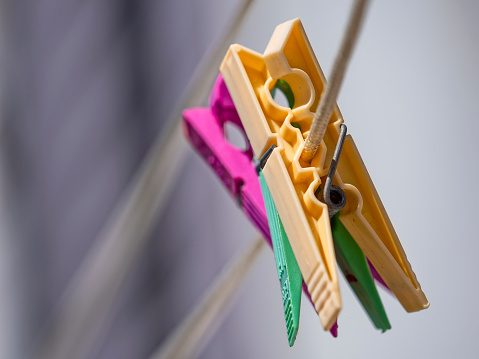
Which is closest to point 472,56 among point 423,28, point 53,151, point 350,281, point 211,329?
point 423,28

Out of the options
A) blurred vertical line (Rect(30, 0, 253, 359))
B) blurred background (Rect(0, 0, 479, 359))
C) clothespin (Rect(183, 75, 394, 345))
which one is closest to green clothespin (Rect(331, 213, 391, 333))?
clothespin (Rect(183, 75, 394, 345))

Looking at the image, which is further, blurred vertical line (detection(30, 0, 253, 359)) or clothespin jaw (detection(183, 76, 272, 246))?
blurred vertical line (detection(30, 0, 253, 359))

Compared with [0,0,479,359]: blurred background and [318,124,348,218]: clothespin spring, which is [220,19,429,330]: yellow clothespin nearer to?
[318,124,348,218]: clothespin spring

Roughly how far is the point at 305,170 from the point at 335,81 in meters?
0.05

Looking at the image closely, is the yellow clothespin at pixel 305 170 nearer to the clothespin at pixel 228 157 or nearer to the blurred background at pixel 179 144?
the clothespin at pixel 228 157

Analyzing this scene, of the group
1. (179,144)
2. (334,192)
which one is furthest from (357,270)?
(179,144)

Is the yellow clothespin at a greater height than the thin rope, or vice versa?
the thin rope

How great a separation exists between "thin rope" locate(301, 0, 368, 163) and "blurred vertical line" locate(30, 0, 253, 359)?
31 centimetres

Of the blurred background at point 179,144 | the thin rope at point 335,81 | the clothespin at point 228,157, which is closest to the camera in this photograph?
the thin rope at point 335,81

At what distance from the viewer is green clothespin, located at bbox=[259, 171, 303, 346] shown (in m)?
0.27

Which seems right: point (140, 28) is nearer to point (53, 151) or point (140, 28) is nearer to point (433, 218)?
point (53, 151)

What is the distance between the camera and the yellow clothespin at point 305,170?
10.7 inches

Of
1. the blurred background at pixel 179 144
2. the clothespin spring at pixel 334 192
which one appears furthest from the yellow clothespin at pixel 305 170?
the blurred background at pixel 179 144

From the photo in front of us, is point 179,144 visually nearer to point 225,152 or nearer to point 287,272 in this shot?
point 225,152
